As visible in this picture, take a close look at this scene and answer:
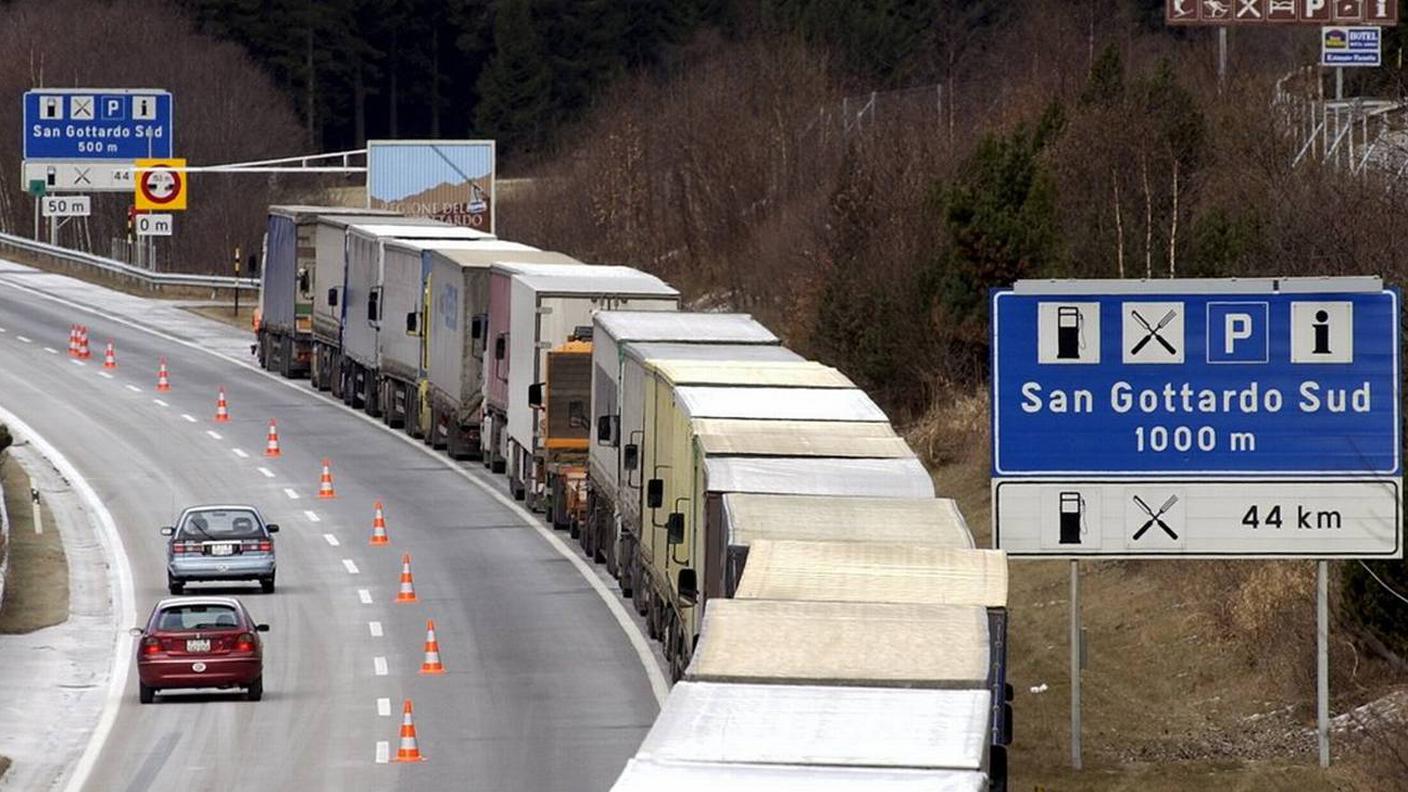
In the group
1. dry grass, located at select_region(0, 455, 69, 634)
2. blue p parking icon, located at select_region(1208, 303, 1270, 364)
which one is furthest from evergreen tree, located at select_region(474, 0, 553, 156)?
blue p parking icon, located at select_region(1208, 303, 1270, 364)

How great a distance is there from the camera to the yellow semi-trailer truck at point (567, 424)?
43188mm

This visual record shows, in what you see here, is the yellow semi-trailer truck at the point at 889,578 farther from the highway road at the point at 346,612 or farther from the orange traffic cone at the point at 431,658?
the orange traffic cone at the point at 431,658

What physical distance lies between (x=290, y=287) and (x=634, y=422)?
27.5m

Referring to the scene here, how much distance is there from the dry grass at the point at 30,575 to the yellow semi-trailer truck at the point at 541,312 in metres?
7.11

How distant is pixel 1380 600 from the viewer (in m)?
29.6

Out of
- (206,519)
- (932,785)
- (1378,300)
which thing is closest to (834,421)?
(1378,300)

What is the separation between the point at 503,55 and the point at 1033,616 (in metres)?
89.0

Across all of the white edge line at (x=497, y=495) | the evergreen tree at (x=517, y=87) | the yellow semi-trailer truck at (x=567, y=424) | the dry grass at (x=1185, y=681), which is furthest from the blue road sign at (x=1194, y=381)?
the evergreen tree at (x=517, y=87)

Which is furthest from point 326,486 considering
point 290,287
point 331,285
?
point 290,287

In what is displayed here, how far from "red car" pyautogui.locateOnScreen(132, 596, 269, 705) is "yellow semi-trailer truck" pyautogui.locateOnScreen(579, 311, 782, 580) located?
6525 mm

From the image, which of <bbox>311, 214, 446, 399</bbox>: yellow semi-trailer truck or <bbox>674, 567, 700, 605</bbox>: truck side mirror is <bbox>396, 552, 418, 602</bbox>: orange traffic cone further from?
<bbox>311, 214, 446, 399</bbox>: yellow semi-trailer truck

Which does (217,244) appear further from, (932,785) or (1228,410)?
(932,785)

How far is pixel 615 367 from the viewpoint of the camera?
1535 inches

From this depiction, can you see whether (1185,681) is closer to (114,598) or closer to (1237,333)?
(1237,333)
